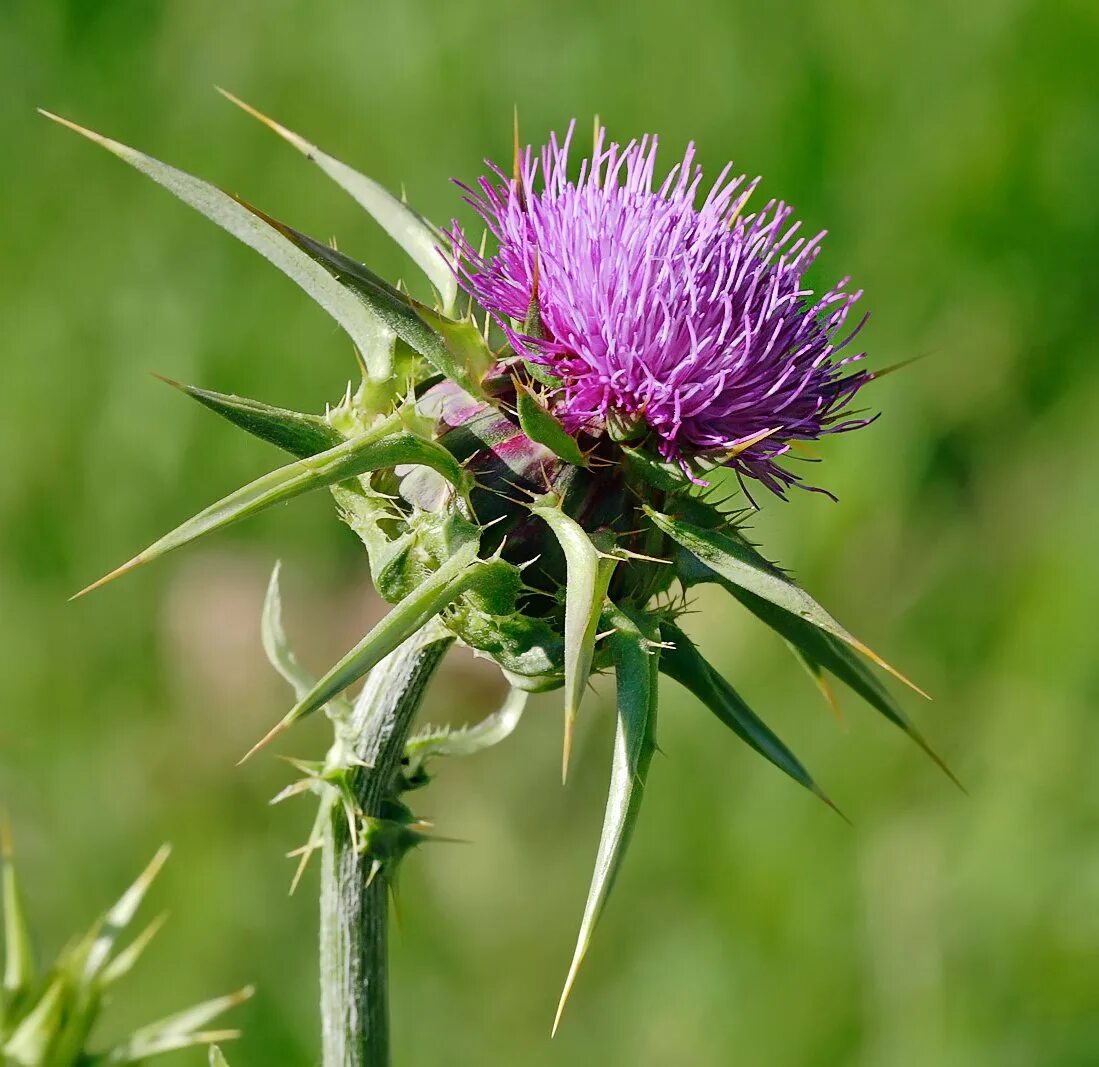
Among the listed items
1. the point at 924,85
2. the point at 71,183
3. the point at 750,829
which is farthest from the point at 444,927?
the point at 924,85

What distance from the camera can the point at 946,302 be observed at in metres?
5.76

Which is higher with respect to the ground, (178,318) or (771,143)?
(178,318)

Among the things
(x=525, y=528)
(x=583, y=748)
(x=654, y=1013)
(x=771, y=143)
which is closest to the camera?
(x=525, y=528)

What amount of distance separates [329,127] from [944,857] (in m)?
3.72

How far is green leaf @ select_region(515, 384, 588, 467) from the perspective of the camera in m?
2.21

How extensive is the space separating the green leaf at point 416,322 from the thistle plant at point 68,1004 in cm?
98

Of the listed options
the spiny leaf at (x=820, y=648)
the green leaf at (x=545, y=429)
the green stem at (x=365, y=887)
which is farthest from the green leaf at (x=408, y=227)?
the spiny leaf at (x=820, y=648)

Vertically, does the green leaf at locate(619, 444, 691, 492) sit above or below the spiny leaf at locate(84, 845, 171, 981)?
above

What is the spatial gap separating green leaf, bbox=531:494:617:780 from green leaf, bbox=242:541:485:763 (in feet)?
0.45

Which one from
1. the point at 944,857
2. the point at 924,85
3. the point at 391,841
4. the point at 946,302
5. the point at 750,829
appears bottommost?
the point at 944,857

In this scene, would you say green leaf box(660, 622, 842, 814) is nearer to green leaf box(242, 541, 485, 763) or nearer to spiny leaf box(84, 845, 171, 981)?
green leaf box(242, 541, 485, 763)

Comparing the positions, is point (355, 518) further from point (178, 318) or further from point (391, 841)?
point (178, 318)

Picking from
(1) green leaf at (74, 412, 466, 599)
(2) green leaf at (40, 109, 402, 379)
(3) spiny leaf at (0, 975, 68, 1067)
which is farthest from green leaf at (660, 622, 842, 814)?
(3) spiny leaf at (0, 975, 68, 1067)

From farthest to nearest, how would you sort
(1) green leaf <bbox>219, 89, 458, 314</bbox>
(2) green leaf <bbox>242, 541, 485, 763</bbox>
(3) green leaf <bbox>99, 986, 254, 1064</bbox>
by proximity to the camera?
(1) green leaf <bbox>219, 89, 458, 314</bbox>, (3) green leaf <bbox>99, 986, 254, 1064</bbox>, (2) green leaf <bbox>242, 541, 485, 763</bbox>
